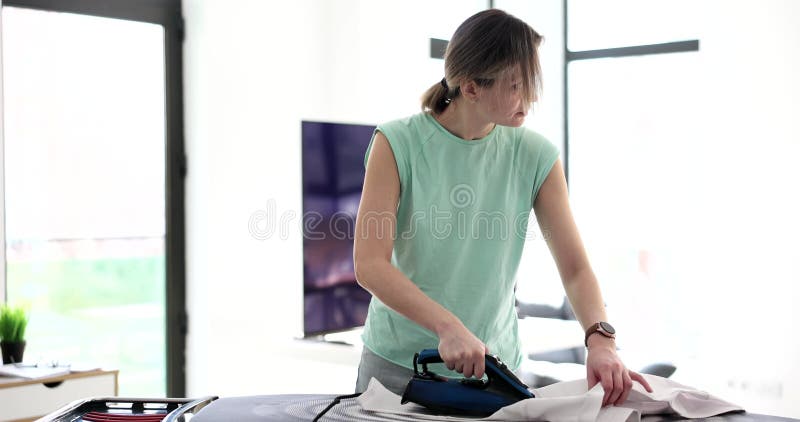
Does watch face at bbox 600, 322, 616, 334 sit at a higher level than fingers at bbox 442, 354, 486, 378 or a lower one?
higher

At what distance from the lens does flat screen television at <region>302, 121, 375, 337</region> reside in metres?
3.18

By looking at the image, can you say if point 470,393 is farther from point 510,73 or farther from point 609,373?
point 510,73

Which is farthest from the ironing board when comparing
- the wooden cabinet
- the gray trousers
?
the wooden cabinet

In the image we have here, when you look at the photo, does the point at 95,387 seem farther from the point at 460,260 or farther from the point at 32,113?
the point at 460,260

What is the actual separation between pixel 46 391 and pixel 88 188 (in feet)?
3.76

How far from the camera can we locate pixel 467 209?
1.56 m

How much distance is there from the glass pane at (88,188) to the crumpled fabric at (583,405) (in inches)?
107

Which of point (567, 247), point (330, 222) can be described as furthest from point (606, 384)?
point (330, 222)

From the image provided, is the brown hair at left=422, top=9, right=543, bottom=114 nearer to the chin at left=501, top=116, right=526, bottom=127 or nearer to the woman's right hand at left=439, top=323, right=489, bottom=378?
the chin at left=501, top=116, right=526, bottom=127

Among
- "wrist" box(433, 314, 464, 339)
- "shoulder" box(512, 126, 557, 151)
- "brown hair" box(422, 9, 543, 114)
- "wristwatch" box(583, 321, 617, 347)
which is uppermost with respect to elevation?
"brown hair" box(422, 9, 543, 114)

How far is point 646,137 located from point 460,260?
3.01 m

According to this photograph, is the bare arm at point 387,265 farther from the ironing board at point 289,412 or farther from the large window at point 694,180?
the large window at point 694,180

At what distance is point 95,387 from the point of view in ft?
9.83

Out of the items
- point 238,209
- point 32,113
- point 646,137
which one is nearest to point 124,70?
point 32,113
